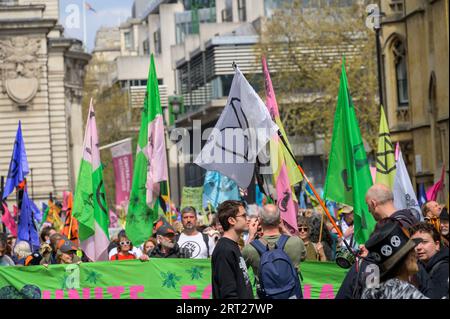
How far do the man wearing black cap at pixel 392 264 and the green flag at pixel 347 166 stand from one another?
17.2ft

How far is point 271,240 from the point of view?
36.0 ft

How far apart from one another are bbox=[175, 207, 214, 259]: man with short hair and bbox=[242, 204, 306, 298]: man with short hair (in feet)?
14.8

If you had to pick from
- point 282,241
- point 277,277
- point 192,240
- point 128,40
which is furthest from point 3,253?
point 128,40

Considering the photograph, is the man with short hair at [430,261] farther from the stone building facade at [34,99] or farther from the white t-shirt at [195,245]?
the stone building facade at [34,99]

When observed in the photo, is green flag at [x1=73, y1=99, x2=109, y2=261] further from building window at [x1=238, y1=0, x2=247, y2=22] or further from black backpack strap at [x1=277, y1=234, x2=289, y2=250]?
building window at [x1=238, y1=0, x2=247, y2=22]

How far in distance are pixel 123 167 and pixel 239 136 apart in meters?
26.7

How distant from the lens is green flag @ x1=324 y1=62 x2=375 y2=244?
13617 mm

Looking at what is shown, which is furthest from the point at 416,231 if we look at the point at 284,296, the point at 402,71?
the point at 402,71

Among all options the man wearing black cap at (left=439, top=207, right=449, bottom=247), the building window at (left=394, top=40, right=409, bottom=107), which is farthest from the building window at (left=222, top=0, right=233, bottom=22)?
the man wearing black cap at (left=439, top=207, right=449, bottom=247)

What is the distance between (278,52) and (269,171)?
4743cm

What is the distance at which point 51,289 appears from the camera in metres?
15.3

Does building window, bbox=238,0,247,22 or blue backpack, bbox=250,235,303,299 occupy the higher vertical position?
building window, bbox=238,0,247,22

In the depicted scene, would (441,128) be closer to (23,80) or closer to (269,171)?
(269,171)

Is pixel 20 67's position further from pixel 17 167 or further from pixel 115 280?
pixel 115 280
